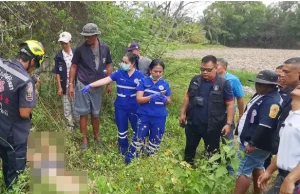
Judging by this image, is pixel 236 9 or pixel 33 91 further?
pixel 236 9

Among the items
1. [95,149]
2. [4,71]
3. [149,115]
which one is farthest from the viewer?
[95,149]

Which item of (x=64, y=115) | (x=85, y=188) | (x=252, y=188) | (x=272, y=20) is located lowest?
(x=252, y=188)

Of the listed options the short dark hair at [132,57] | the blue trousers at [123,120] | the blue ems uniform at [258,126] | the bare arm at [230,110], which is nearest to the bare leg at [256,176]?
the blue ems uniform at [258,126]

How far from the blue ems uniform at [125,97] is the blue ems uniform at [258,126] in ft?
5.40

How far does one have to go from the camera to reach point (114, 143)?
5.42 metres

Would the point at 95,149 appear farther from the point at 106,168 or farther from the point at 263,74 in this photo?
the point at 263,74

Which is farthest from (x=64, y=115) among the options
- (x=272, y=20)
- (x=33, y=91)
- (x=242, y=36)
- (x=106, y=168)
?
(x=272, y=20)

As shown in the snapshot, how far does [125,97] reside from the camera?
188 inches

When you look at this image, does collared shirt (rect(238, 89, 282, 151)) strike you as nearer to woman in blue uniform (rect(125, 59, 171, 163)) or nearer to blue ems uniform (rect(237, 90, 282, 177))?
blue ems uniform (rect(237, 90, 282, 177))

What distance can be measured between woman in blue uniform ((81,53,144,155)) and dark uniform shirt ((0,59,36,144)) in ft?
5.55

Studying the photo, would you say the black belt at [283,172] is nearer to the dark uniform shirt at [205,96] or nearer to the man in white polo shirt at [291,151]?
the man in white polo shirt at [291,151]

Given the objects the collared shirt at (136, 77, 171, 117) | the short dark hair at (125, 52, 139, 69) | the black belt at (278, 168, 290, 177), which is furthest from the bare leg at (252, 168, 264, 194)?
the short dark hair at (125, 52, 139, 69)

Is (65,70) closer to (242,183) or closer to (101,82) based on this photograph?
(101,82)

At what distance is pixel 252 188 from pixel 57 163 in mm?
3367
